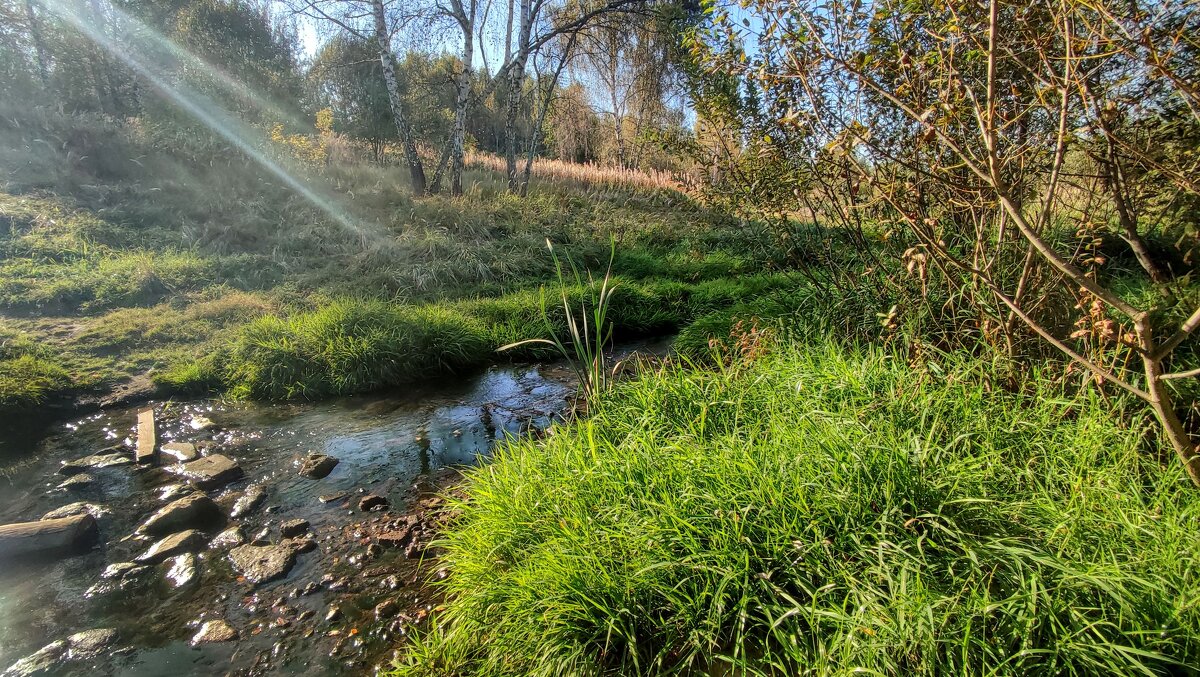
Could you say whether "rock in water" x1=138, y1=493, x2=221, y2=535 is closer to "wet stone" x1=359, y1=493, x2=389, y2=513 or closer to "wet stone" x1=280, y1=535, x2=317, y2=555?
"wet stone" x1=280, y1=535, x2=317, y2=555

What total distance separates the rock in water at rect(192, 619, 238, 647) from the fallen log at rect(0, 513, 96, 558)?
120 cm

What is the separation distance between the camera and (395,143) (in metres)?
18.5

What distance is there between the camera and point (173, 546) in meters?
3.10

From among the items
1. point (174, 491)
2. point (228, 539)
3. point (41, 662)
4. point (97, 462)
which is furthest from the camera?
point (97, 462)

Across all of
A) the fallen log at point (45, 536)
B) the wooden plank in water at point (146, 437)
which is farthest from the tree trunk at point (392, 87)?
the fallen log at point (45, 536)

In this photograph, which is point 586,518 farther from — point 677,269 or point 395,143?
point 395,143

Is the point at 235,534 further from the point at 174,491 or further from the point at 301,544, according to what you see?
the point at 174,491

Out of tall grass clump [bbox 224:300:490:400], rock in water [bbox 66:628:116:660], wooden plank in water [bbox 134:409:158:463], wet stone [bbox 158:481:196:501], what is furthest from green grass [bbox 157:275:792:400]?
rock in water [bbox 66:628:116:660]

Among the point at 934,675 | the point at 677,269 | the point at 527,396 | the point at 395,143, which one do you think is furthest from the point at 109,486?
Result: the point at 395,143

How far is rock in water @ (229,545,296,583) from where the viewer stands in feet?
9.51

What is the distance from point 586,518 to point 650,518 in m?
0.29

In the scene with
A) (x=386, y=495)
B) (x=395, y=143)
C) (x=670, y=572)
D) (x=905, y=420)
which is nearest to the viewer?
(x=670, y=572)

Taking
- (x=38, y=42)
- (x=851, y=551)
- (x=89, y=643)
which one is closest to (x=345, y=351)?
(x=89, y=643)

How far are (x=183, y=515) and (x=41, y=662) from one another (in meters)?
1.01
